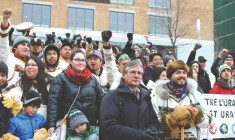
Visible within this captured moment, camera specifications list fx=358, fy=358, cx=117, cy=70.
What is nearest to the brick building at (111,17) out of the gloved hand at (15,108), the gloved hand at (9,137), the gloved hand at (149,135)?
the gloved hand at (15,108)

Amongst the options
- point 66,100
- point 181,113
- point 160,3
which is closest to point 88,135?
point 66,100

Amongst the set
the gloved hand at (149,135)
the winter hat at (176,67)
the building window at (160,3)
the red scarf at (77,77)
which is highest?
the building window at (160,3)

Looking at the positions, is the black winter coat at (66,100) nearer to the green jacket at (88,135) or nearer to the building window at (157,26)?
the green jacket at (88,135)

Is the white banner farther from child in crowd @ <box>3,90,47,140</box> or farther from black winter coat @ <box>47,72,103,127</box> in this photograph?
child in crowd @ <box>3,90,47,140</box>

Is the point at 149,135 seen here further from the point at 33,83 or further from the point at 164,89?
the point at 33,83

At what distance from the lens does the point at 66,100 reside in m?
4.85

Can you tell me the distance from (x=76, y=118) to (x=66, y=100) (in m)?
0.36

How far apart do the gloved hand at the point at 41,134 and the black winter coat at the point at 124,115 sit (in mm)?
859

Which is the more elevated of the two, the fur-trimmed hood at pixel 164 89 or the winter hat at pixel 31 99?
the fur-trimmed hood at pixel 164 89

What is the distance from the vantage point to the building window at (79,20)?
3281 centimetres

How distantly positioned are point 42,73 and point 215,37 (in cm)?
3445

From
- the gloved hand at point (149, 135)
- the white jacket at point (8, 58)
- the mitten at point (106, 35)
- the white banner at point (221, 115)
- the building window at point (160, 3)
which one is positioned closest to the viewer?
the gloved hand at point (149, 135)

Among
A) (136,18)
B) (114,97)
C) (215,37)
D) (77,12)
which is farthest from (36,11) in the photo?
(114,97)

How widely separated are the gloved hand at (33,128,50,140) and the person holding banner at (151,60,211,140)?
4.84ft
